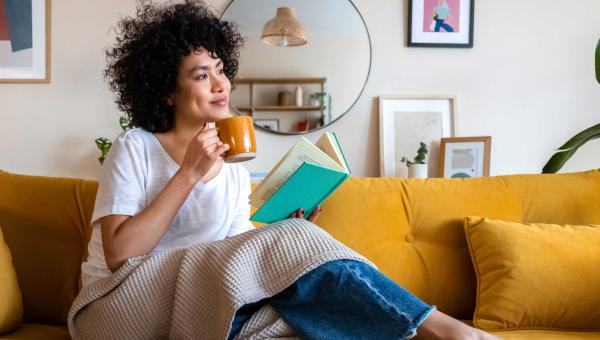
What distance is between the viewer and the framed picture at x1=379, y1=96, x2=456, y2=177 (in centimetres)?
243

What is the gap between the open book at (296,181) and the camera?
1.27 meters

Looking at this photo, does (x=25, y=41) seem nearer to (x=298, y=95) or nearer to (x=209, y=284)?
(x=298, y=95)

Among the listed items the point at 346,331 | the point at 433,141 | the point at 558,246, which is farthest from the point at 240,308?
the point at 433,141

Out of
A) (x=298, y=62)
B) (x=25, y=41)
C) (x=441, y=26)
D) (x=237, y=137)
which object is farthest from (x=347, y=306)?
(x=25, y=41)

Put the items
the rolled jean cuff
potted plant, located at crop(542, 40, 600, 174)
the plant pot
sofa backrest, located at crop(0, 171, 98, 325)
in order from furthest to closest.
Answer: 1. the plant pot
2. potted plant, located at crop(542, 40, 600, 174)
3. sofa backrest, located at crop(0, 171, 98, 325)
4. the rolled jean cuff

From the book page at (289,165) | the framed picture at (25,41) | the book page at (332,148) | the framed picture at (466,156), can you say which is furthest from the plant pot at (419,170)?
the framed picture at (25,41)

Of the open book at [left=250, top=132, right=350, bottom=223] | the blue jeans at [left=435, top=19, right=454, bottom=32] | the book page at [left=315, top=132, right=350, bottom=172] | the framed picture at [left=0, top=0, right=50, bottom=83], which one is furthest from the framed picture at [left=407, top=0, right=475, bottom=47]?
the framed picture at [left=0, top=0, right=50, bottom=83]

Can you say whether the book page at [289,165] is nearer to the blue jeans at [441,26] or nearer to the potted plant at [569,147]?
the potted plant at [569,147]

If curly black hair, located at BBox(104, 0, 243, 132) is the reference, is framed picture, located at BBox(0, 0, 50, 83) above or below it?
above

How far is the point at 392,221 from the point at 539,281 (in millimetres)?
431

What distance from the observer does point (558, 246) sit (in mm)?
1518

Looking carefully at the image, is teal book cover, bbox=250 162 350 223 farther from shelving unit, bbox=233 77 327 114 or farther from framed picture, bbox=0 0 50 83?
framed picture, bbox=0 0 50 83

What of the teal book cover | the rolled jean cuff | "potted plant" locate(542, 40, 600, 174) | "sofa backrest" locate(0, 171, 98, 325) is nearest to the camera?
the rolled jean cuff

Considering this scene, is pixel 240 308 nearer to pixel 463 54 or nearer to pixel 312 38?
pixel 312 38
